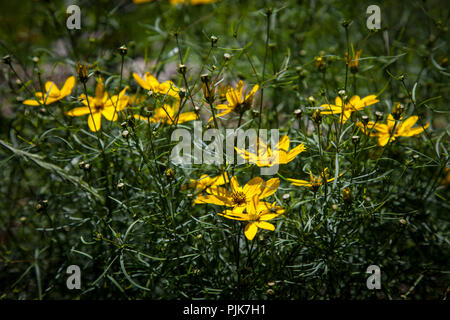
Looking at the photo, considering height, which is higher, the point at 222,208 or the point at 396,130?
the point at 396,130

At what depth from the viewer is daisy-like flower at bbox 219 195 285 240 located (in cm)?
64

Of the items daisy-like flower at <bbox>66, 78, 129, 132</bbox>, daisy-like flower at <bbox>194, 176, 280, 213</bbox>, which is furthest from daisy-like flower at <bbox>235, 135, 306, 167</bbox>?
daisy-like flower at <bbox>66, 78, 129, 132</bbox>

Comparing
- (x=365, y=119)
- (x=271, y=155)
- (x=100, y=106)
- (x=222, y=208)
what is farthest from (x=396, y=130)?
(x=100, y=106)

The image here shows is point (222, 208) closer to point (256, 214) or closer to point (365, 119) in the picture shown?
point (256, 214)

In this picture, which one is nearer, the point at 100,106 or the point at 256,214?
the point at 256,214

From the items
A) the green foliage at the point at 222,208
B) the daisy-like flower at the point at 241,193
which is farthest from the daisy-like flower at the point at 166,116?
the daisy-like flower at the point at 241,193

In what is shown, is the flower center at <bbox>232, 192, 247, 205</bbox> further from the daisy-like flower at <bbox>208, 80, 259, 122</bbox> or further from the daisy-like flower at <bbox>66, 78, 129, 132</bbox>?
the daisy-like flower at <bbox>66, 78, 129, 132</bbox>

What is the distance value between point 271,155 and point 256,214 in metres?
0.12

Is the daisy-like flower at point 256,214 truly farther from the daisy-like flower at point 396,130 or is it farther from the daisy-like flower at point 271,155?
the daisy-like flower at point 396,130

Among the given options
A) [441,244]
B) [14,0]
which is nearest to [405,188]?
[441,244]

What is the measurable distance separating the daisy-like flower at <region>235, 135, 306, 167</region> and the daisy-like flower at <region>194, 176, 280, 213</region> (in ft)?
0.12

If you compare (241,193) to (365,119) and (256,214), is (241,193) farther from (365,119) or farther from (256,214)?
(365,119)

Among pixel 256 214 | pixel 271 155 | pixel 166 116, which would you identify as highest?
pixel 166 116

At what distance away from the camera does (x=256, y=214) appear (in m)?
0.67
